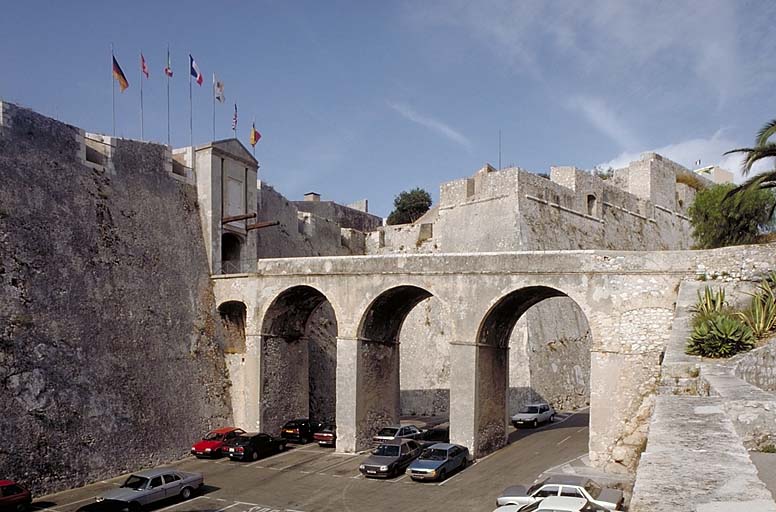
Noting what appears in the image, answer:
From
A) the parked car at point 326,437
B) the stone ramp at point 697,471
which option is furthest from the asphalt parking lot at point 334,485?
the stone ramp at point 697,471

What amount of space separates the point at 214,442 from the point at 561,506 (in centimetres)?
1672

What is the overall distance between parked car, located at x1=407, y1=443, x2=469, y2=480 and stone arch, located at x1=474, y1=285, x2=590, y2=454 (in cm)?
162

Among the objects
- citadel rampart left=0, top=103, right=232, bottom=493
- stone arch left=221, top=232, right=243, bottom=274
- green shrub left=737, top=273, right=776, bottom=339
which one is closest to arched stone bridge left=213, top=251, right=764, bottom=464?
stone arch left=221, top=232, right=243, bottom=274

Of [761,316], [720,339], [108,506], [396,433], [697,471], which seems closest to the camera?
[697,471]

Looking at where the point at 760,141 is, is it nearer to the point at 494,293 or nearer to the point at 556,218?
the point at 494,293

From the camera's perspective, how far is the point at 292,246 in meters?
40.5

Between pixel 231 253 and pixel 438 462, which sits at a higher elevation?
pixel 231 253

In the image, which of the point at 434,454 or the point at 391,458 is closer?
the point at 434,454

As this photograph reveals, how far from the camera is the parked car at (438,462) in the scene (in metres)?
21.5

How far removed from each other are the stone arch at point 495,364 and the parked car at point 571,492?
7.26 m

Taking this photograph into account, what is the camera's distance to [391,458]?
22.7 metres

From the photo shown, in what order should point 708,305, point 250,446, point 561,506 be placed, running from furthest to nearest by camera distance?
point 250,446 < point 708,305 < point 561,506

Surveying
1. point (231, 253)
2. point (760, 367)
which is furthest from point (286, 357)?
point (760, 367)

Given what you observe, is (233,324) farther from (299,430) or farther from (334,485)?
(334,485)
